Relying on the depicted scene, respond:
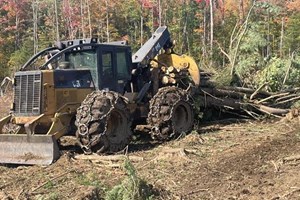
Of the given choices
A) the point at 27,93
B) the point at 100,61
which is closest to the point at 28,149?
Answer: the point at 27,93

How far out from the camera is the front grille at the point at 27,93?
10.3 metres

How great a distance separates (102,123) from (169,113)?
2.05 metres

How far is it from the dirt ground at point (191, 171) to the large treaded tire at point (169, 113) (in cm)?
29

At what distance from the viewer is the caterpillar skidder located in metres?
9.99

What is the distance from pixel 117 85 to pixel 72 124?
5.08ft

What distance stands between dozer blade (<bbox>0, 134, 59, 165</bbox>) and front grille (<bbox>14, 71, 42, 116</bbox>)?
68 cm

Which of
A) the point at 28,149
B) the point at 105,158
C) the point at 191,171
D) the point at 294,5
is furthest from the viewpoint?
the point at 294,5

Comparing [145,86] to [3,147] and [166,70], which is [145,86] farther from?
[3,147]

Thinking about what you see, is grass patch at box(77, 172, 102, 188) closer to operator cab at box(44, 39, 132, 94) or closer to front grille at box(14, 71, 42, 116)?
front grille at box(14, 71, 42, 116)

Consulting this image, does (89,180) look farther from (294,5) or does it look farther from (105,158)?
(294,5)

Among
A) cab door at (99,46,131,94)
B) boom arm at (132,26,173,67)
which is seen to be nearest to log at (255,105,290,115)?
boom arm at (132,26,173,67)

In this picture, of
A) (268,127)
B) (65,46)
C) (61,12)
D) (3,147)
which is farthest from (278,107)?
(61,12)

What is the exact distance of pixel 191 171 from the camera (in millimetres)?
8383

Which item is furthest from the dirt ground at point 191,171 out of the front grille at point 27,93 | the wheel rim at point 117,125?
the front grille at point 27,93
